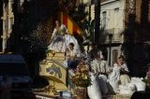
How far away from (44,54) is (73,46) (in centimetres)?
179

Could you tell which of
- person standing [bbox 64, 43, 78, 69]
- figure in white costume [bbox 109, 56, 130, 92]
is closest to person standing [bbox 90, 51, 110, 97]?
figure in white costume [bbox 109, 56, 130, 92]

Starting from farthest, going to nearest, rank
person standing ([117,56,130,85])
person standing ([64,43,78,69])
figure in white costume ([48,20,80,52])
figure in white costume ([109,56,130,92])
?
figure in white costume ([48,20,80,52])
person standing ([64,43,78,69])
person standing ([117,56,130,85])
figure in white costume ([109,56,130,92])

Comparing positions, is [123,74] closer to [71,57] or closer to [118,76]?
[118,76]

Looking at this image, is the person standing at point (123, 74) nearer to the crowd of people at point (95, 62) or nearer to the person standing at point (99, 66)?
the crowd of people at point (95, 62)

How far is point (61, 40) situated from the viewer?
21344mm

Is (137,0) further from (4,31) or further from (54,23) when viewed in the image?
(4,31)

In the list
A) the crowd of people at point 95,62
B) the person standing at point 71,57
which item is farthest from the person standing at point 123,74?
the person standing at point 71,57

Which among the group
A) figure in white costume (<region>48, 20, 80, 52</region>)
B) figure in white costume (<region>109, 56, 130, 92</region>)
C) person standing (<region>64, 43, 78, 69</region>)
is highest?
figure in white costume (<region>48, 20, 80, 52</region>)

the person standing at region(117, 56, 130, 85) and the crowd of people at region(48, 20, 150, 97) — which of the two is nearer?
the crowd of people at region(48, 20, 150, 97)

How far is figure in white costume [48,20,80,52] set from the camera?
829 inches

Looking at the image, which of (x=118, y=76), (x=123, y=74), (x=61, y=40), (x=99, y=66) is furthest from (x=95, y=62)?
(x=61, y=40)

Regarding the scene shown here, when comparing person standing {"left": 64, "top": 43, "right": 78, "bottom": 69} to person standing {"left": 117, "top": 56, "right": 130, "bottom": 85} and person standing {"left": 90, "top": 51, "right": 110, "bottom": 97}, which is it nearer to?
person standing {"left": 90, "top": 51, "right": 110, "bottom": 97}

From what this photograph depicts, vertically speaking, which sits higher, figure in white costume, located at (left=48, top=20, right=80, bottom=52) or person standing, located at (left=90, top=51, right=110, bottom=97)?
figure in white costume, located at (left=48, top=20, right=80, bottom=52)

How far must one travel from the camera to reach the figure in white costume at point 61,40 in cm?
2105
